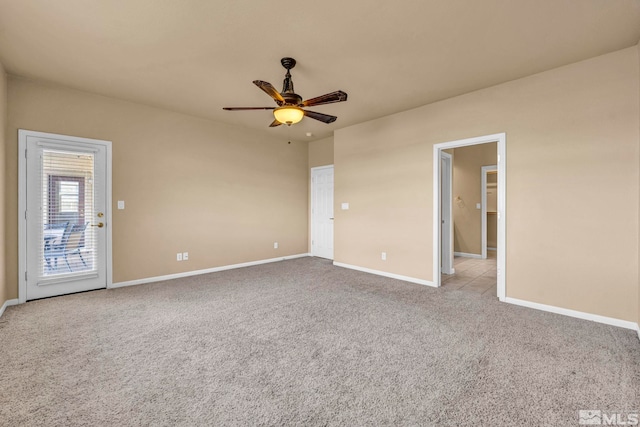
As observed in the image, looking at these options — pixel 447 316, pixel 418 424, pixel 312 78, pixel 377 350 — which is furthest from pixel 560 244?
pixel 312 78

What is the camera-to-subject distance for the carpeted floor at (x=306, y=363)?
5.47 ft

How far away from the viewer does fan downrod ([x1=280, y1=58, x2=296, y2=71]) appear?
2960 mm

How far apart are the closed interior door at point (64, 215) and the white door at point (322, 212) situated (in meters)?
4.06

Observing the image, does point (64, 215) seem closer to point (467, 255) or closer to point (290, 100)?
point (290, 100)

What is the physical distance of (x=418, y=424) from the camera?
1.56m

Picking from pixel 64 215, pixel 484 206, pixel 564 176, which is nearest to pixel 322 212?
pixel 484 206

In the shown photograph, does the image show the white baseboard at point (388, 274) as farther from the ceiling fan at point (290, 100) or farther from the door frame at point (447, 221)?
the ceiling fan at point (290, 100)

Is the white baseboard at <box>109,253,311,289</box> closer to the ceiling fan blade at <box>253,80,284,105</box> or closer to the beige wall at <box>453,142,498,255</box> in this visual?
the ceiling fan blade at <box>253,80,284,105</box>

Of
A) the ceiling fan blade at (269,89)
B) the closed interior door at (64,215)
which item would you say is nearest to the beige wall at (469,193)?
the ceiling fan blade at (269,89)

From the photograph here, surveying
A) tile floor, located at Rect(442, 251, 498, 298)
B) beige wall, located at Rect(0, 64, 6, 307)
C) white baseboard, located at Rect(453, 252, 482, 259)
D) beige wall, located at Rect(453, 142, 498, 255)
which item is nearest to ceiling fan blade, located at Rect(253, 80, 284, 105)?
beige wall, located at Rect(0, 64, 6, 307)

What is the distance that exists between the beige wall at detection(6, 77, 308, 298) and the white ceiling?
0.44 meters

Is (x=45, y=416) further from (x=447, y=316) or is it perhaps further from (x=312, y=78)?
(x=312, y=78)

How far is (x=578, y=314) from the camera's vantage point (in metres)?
3.06

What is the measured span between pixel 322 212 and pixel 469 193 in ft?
12.0
